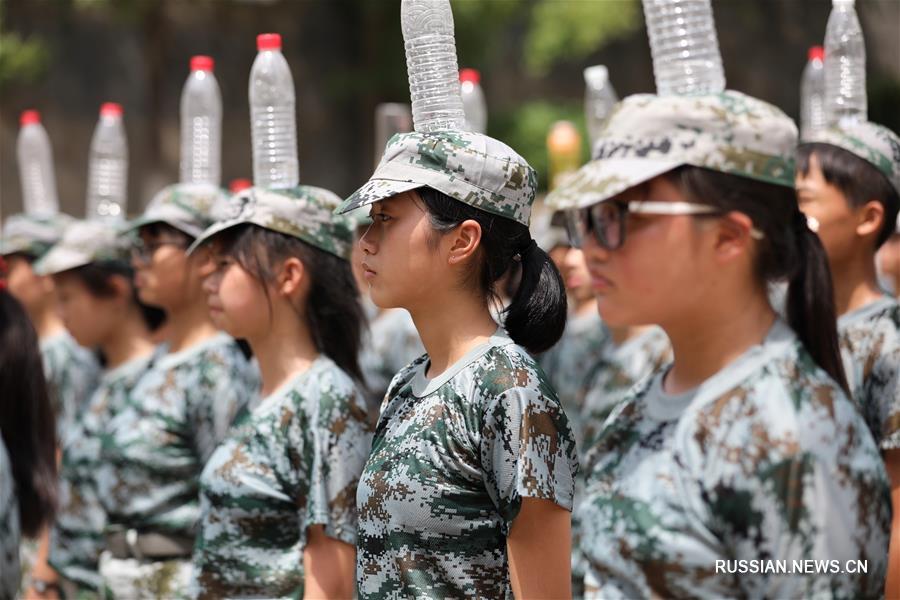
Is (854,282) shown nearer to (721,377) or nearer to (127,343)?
(721,377)

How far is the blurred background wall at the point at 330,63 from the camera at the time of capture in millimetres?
16781

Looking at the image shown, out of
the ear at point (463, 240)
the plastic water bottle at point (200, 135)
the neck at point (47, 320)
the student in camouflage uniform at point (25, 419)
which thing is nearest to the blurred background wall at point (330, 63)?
the neck at point (47, 320)

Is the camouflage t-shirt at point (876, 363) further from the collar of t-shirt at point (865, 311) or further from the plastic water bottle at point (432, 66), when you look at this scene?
the plastic water bottle at point (432, 66)

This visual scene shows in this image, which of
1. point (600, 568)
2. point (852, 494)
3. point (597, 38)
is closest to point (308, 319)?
point (600, 568)

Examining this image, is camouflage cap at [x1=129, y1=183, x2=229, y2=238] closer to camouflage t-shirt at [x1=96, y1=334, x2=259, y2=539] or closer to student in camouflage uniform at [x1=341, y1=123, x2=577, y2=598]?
camouflage t-shirt at [x1=96, y1=334, x2=259, y2=539]

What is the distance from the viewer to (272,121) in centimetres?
409

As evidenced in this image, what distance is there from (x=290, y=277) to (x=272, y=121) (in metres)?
0.60

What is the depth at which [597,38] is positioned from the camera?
55.5ft

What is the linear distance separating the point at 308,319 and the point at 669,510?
177 cm

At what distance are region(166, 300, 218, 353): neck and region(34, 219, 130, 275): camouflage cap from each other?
3.16 ft

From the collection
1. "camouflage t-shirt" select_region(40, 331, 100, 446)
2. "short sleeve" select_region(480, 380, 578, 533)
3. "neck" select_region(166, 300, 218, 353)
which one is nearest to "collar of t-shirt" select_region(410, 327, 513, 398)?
"short sleeve" select_region(480, 380, 578, 533)

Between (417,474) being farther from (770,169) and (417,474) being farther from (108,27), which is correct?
(108,27)

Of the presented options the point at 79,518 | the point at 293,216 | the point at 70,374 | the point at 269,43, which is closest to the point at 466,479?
the point at 293,216

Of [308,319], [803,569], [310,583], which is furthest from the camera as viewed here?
[308,319]
